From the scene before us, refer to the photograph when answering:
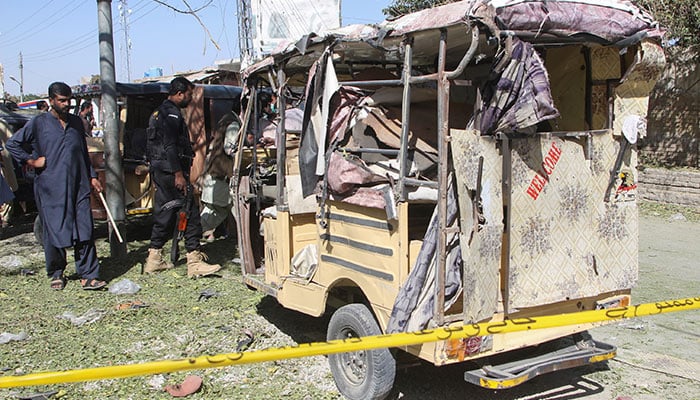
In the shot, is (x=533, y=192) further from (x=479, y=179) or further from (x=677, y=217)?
(x=677, y=217)

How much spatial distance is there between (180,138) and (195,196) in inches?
29.5

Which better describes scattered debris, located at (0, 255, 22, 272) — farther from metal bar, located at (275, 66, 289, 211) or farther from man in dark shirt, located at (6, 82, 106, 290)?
metal bar, located at (275, 66, 289, 211)

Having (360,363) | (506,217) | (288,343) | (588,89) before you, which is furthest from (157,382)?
(588,89)

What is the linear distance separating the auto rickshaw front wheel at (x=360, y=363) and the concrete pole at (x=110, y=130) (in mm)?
4337

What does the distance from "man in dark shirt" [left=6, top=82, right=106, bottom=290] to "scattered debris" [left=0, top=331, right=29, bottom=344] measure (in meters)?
1.27

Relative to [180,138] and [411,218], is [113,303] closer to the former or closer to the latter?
[180,138]

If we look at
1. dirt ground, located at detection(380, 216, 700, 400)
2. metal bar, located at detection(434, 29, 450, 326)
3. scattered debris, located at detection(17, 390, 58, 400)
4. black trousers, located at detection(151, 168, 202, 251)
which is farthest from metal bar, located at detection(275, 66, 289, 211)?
black trousers, located at detection(151, 168, 202, 251)

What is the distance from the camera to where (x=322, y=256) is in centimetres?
445

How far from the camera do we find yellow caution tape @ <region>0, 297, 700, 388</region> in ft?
8.30

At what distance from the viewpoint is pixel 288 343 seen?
Result: 5.14 meters

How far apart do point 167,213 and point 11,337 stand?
2.13m

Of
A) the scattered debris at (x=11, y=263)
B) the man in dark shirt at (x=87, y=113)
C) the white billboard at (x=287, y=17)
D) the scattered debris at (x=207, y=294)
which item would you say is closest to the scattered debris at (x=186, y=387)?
the scattered debris at (x=207, y=294)

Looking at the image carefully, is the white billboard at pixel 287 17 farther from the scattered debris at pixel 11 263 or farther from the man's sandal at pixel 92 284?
the man's sandal at pixel 92 284

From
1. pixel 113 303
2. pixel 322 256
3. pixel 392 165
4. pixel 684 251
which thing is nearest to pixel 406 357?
pixel 322 256
